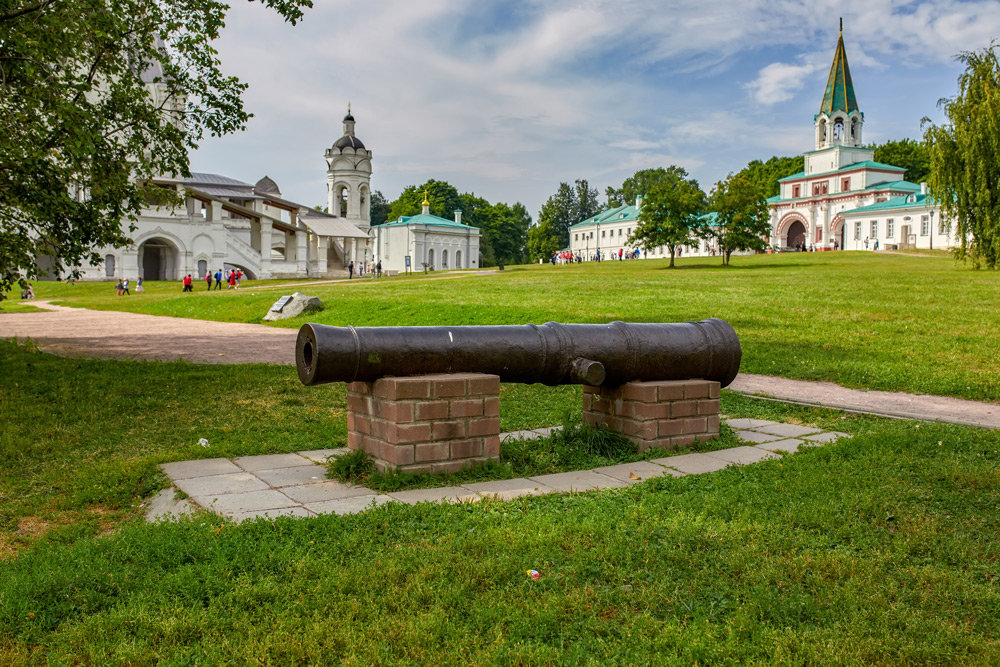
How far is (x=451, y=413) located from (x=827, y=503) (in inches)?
91.0

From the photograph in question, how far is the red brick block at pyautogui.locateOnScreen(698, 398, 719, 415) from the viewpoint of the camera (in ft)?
20.8

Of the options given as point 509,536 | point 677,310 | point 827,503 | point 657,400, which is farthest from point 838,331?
point 509,536

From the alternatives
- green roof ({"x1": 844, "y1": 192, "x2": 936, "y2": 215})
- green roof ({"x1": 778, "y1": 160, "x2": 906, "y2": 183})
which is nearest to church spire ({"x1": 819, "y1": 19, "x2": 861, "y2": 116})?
green roof ({"x1": 778, "y1": 160, "x2": 906, "y2": 183})

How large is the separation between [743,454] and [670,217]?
40.9m

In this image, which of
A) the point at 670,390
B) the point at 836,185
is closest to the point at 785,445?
the point at 670,390

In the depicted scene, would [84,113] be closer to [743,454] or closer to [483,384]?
[483,384]

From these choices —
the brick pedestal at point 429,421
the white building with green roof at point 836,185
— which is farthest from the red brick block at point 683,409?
the white building with green roof at point 836,185

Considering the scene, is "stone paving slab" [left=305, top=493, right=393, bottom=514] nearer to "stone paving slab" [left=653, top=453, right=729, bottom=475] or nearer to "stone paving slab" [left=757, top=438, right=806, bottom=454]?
"stone paving slab" [left=653, top=453, right=729, bottom=475]

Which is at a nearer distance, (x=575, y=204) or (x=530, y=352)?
(x=530, y=352)

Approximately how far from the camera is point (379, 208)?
127 meters

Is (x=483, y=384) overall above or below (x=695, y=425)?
above

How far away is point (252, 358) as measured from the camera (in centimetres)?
1279

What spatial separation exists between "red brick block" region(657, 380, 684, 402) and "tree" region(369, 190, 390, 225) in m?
120

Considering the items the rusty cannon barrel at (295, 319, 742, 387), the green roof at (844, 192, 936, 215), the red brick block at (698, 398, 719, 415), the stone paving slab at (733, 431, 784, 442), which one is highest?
the green roof at (844, 192, 936, 215)
